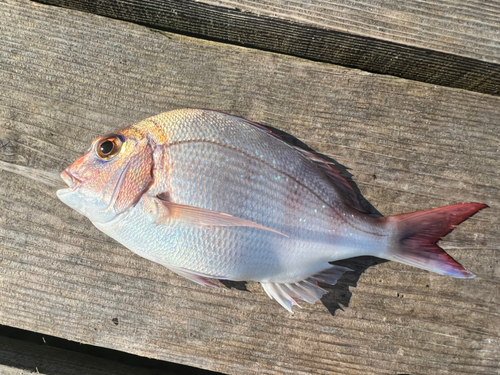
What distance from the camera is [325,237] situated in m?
1.27

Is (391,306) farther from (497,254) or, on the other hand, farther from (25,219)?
(25,219)

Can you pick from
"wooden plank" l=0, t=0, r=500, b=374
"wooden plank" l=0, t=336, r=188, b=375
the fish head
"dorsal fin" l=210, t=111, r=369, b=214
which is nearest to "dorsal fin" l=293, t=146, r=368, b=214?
"dorsal fin" l=210, t=111, r=369, b=214

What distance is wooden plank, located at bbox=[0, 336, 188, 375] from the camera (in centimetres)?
142

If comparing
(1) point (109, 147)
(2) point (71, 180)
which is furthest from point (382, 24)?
(2) point (71, 180)

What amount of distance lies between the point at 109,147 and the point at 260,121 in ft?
2.16

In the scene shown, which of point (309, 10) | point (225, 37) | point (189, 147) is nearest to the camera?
point (189, 147)

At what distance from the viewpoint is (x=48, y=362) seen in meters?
1.48

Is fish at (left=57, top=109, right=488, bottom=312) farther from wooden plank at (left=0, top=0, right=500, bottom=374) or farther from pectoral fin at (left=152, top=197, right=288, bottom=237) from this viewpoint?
wooden plank at (left=0, top=0, right=500, bottom=374)

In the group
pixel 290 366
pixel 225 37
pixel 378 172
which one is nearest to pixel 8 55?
pixel 225 37

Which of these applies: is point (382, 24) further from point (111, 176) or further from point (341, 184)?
point (111, 176)

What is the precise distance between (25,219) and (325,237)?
4.46ft

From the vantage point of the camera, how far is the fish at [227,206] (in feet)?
3.85

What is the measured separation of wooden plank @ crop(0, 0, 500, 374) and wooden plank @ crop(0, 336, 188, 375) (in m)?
0.16

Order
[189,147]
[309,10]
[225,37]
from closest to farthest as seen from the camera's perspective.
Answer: [189,147]
[309,10]
[225,37]
